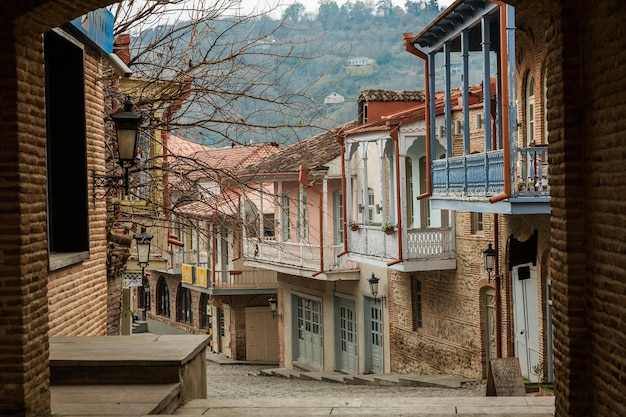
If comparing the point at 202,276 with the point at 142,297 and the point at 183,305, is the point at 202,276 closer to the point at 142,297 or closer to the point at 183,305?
the point at 183,305

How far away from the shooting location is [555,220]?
8.14 meters

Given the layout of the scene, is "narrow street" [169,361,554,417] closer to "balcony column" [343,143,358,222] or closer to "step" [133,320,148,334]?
"balcony column" [343,143,358,222]

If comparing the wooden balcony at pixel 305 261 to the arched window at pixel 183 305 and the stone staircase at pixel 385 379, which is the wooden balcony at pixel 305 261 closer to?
the stone staircase at pixel 385 379

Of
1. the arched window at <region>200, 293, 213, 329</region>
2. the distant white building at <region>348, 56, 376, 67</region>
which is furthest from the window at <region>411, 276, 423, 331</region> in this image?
the distant white building at <region>348, 56, 376, 67</region>

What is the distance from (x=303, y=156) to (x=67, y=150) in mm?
20127

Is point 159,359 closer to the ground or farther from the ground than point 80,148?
closer to the ground

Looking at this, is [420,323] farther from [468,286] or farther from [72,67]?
[72,67]

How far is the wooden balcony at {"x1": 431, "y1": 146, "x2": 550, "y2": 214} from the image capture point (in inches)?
650

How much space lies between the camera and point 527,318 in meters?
20.0

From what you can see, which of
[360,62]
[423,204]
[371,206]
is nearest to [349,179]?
[371,206]

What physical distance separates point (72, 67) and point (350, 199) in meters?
16.2

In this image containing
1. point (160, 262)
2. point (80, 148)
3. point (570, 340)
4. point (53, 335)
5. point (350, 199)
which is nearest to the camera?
point (570, 340)

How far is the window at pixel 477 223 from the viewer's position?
23078mm

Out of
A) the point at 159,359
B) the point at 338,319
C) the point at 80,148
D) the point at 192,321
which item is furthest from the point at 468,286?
the point at 192,321
